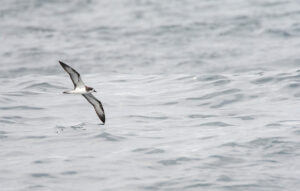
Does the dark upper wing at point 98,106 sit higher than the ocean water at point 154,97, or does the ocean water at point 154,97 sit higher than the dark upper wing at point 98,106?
the dark upper wing at point 98,106

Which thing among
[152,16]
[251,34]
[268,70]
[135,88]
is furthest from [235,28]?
[135,88]

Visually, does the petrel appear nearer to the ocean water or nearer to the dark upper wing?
the dark upper wing

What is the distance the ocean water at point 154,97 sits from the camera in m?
16.5

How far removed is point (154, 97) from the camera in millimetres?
23609

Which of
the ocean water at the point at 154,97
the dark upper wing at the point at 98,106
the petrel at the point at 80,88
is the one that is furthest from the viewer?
the dark upper wing at the point at 98,106

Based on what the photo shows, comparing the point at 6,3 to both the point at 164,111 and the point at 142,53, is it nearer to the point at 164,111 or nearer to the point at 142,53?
the point at 142,53

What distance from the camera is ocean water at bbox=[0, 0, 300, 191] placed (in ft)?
54.1

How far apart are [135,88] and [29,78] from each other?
4.02 meters

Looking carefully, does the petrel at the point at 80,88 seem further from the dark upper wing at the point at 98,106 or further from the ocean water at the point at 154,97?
the ocean water at the point at 154,97

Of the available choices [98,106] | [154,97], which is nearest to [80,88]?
[98,106]

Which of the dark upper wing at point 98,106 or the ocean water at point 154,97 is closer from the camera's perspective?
the ocean water at point 154,97

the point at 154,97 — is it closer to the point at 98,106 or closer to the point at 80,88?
the point at 98,106

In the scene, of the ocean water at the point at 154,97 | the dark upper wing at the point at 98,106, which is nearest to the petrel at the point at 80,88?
the dark upper wing at the point at 98,106

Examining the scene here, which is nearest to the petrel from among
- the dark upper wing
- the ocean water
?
the dark upper wing
